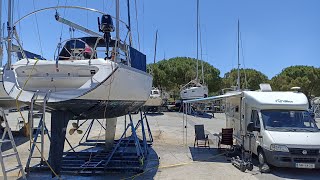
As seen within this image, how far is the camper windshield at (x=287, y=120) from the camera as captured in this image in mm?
11070

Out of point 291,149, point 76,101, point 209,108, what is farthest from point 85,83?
point 209,108

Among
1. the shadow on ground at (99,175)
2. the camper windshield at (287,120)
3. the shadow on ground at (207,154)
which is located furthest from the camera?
the shadow on ground at (207,154)

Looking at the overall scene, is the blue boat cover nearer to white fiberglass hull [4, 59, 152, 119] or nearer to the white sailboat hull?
white fiberglass hull [4, 59, 152, 119]

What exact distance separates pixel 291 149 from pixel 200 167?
2.72m

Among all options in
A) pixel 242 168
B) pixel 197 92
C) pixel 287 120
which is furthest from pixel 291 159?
pixel 197 92

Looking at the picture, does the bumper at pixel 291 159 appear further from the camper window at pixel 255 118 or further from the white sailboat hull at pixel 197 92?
the white sailboat hull at pixel 197 92

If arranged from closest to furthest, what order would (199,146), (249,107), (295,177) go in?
(295,177) < (249,107) < (199,146)

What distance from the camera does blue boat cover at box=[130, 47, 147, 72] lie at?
35.8 feet

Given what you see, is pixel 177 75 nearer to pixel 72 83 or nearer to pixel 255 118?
pixel 255 118

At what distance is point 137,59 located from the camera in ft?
37.2

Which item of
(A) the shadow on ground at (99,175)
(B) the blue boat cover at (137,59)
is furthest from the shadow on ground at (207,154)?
(B) the blue boat cover at (137,59)

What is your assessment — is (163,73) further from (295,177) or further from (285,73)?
(295,177)

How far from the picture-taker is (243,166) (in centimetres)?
1049

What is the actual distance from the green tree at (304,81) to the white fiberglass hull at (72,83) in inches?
1734
